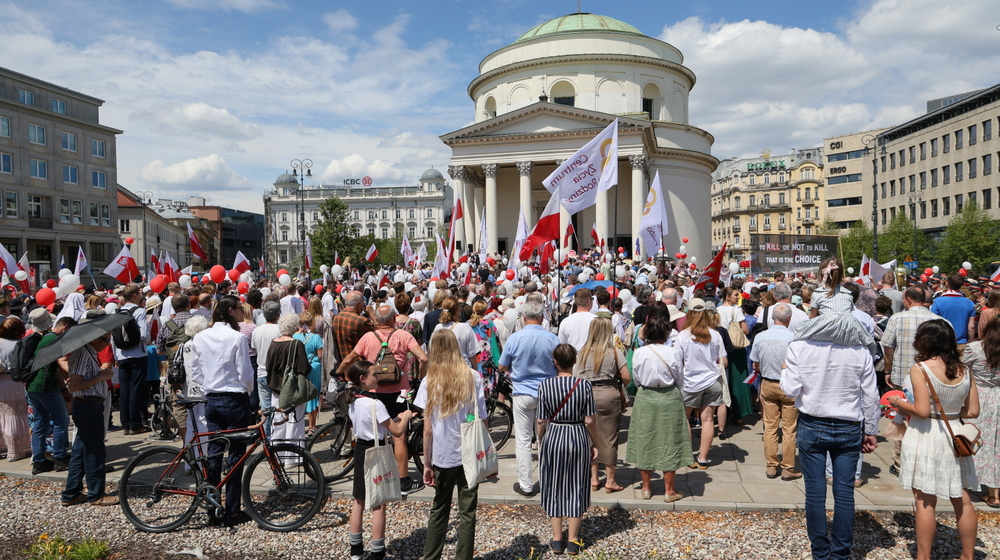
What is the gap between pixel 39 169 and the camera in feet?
172

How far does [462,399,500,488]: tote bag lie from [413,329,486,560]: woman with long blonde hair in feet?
0.13

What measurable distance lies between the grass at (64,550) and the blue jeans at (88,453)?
1039 millimetres

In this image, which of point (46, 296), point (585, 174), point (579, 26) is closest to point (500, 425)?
point (585, 174)

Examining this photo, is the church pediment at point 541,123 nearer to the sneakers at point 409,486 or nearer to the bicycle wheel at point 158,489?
the sneakers at point 409,486

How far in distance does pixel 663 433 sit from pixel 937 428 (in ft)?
7.60

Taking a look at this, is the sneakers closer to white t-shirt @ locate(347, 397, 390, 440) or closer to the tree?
white t-shirt @ locate(347, 397, 390, 440)

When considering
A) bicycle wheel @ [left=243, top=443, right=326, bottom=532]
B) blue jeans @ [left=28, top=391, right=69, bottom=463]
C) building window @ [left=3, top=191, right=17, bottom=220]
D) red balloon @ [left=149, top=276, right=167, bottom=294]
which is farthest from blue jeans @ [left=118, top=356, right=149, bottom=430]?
building window @ [left=3, top=191, right=17, bottom=220]

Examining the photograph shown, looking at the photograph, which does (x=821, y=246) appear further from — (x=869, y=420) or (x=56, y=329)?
(x=56, y=329)

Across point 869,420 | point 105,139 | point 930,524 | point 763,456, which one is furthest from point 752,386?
point 105,139

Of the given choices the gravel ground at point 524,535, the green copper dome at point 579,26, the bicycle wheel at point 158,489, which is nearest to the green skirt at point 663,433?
the gravel ground at point 524,535

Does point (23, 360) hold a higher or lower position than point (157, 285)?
lower

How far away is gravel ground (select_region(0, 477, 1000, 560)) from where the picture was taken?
17.5 ft

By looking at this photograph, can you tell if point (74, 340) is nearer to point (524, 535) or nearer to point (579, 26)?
point (524, 535)

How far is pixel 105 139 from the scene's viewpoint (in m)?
58.7
